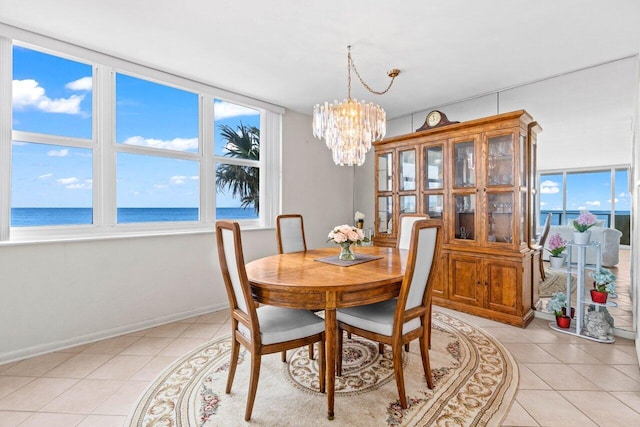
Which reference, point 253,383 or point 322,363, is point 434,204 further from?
point 253,383

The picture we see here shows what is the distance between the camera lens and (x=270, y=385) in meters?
1.96

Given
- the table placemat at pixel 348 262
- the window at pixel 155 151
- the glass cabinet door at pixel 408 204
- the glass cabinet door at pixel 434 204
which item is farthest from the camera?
the glass cabinet door at pixel 408 204

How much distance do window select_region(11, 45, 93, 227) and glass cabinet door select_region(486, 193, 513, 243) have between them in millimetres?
3916

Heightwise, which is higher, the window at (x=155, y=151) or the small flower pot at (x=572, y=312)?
the window at (x=155, y=151)

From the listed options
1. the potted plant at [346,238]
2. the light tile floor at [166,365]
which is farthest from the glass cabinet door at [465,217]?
the potted plant at [346,238]

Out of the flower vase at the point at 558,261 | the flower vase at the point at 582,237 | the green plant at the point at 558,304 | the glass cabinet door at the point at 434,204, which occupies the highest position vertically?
the glass cabinet door at the point at 434,204

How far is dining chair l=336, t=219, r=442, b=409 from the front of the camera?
1692 mm

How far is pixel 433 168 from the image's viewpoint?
361 cm

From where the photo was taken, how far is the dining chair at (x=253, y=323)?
1615 mm

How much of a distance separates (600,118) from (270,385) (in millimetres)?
3752

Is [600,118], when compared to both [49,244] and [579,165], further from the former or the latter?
[49,244]

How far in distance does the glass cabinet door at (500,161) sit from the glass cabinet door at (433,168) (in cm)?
52

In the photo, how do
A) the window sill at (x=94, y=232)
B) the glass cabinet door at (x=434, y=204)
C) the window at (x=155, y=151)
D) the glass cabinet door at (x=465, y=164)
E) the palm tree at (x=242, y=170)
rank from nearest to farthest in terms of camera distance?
the window sill at (x=94, y=232), the window at (x=155, y=151), the glass cabinet door at (x=465, y=164), the glass cabinet door at (x=434, y=204), the palm tree at (x=242, y=170)

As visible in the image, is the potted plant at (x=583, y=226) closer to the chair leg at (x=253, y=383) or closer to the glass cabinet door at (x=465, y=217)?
the glass cabinet door at (x=465, y=217)
